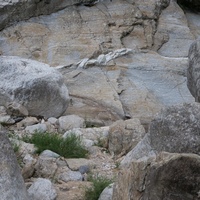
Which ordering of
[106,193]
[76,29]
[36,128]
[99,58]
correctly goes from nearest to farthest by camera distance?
[106,193]
[36,128]
[99,58]
[76,29]

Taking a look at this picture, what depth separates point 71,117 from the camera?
11352 mm

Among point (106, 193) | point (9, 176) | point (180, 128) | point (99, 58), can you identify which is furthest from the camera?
point (99, 58)

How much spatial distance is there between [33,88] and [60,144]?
2.19 m

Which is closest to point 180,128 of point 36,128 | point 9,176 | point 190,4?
point 9,176

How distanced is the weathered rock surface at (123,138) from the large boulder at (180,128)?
2.18 m

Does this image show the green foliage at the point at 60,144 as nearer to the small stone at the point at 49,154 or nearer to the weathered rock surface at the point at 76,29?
the small stone at the point at 49,154

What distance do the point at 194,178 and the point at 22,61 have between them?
23.4 feet

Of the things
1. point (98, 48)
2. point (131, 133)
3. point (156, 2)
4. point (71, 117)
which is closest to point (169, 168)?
point (131, 133)

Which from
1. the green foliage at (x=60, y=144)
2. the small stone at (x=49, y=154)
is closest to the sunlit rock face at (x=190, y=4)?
the green foliage at (x=60, y=144)

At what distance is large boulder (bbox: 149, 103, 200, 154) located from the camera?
23.5 ft

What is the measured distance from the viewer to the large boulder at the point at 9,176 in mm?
5863

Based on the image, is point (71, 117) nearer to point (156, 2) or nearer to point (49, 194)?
point (49, 194)

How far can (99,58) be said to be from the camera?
1415cm

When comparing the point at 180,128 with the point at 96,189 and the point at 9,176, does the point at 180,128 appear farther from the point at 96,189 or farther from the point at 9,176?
the point at 9,176
